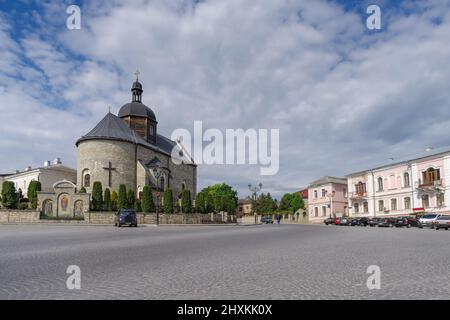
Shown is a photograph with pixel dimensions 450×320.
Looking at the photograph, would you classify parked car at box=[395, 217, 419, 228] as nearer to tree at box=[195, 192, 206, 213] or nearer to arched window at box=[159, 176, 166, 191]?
tree at box=[195, 192, 206, 213]

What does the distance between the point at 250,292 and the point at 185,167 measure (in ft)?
193

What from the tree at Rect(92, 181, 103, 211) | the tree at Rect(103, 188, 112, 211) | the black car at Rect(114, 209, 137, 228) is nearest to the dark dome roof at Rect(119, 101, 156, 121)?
the tree at Rect(92, 181, 103, 211)

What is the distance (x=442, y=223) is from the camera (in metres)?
31.2

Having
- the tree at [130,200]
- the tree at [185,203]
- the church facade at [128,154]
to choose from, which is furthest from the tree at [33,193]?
the tree at [185,203]

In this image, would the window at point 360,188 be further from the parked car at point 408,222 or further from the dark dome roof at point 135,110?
the dark dome roof at point 135,110

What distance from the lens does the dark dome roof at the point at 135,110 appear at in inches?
2162

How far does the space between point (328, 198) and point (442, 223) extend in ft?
94.1

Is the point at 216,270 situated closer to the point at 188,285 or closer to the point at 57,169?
the point at 188,285

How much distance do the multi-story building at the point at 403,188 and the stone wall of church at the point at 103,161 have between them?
3356 cm

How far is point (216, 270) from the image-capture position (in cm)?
720

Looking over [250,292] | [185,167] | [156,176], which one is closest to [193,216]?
[156,176]

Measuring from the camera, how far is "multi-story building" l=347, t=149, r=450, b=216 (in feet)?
134

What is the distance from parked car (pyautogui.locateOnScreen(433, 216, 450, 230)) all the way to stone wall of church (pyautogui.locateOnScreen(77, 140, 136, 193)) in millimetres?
34796
